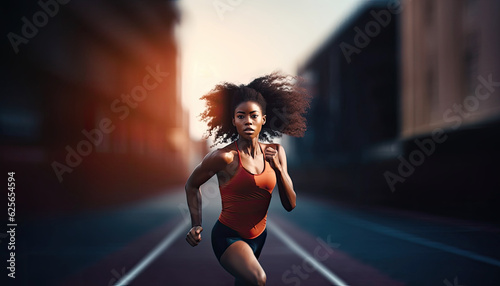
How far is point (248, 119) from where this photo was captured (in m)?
3.39

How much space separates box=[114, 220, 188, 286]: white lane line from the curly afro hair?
15.3 ft

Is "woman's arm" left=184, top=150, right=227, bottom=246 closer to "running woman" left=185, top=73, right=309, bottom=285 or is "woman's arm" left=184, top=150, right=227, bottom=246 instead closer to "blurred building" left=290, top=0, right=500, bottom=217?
"running woman" left=185, top=73, right=309, bottom=285

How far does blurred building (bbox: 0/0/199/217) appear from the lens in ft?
64.5

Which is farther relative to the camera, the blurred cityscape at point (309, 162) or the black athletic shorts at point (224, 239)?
the blurred cityscape at point (309, 162)

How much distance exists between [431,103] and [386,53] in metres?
14.5

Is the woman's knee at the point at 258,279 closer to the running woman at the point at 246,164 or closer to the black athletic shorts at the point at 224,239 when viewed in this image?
the running woman at the point at 246,164

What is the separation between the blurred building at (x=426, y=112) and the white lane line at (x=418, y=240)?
345cm

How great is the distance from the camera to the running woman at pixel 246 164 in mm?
3402

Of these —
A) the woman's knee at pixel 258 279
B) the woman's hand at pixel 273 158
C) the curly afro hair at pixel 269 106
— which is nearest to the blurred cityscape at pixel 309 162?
the curly afro hair at pixel 269 106

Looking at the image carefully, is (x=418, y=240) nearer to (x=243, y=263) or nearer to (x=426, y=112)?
(x=243, y=263)

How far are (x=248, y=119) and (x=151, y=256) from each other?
7.79m

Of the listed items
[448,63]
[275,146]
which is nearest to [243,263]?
[275,146]

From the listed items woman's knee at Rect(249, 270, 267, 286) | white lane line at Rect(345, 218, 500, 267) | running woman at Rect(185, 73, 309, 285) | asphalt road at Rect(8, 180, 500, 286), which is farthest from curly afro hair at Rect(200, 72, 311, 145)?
white lane line at Rect(345, 218, 500, 267)

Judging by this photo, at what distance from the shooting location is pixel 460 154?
741 inches
